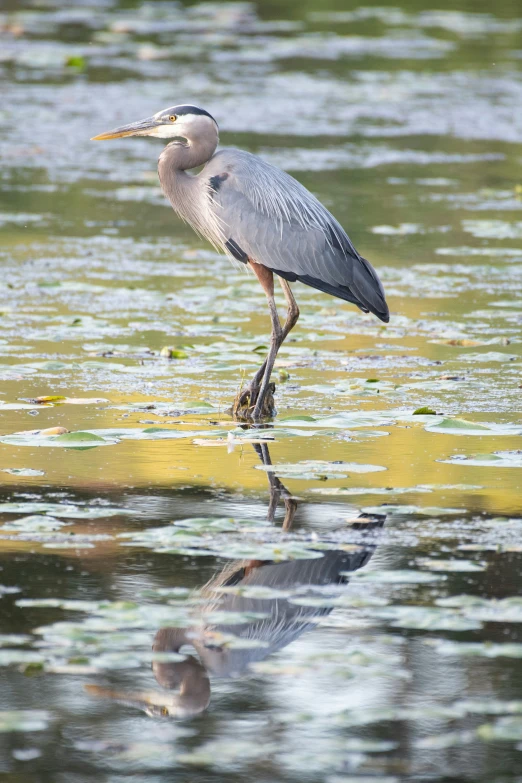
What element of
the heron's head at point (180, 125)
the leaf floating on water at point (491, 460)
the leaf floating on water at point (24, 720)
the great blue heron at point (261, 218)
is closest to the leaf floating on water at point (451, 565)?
the leaf floating on water at point (491, 460)

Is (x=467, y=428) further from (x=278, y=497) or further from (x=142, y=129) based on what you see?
(x=142, y=129)

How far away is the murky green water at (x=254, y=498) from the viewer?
3.81 metres

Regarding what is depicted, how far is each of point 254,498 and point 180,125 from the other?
2494 mm

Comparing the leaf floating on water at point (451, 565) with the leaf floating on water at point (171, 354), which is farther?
the leaf floating on water at point (171, 354)

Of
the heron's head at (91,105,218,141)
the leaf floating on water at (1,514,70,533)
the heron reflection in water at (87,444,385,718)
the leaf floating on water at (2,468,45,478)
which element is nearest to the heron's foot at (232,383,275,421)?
the leaf floating on water at (2,468,45,478)

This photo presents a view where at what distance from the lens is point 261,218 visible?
718cm

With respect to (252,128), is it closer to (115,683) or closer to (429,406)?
(429,406)

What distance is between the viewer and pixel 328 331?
890 cm

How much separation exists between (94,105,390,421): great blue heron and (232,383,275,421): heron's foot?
0.16 m

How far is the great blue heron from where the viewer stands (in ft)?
23.6

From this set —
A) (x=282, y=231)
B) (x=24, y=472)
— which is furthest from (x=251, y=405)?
(x=24, y=472)

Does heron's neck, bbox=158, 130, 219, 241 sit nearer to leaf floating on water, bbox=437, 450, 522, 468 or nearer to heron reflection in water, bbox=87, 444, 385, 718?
leaf floating on water, bbox=437, 450, 522, 468

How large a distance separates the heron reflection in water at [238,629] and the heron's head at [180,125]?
2.84 metres

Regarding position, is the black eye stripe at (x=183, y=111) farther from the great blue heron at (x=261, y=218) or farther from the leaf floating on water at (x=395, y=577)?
the leaf floating on water at (x=395, y=577)
